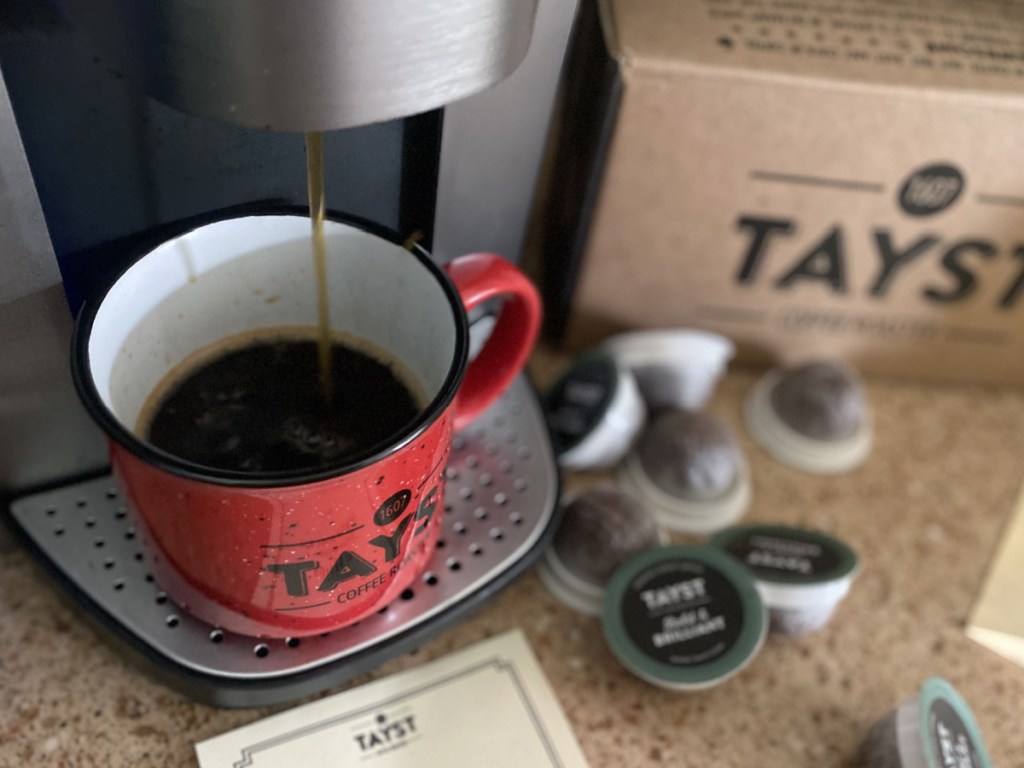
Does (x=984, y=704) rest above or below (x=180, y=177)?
below

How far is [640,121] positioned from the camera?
51 cm

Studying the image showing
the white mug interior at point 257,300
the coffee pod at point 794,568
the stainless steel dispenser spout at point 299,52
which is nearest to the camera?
the stainless steel dispenser spout at point 299,52

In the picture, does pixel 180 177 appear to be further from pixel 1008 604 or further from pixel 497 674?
pixel 1008 604

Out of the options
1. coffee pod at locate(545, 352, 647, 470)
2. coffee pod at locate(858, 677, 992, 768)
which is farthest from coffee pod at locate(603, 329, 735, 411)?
coffee pod at locate(858, 677, 992, 768)

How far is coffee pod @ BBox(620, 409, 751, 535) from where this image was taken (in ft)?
1.86

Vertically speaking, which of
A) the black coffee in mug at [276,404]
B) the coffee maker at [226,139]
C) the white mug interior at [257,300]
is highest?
the coffee maker at [226,139]

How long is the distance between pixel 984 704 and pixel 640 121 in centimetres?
35

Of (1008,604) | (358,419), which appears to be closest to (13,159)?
(358,419)

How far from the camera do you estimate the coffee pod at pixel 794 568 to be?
517 millimetres

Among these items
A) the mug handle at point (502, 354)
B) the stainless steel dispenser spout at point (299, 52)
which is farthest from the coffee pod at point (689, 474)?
the stainless steel dispenser spout at point (299, 52)

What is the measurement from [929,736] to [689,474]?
18 centimetres

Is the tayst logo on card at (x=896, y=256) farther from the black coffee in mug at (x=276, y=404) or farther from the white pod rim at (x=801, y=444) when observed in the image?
the black coffee in mug at (x=276, y=404)

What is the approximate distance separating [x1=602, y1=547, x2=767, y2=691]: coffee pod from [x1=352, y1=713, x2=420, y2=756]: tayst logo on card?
0.35ft

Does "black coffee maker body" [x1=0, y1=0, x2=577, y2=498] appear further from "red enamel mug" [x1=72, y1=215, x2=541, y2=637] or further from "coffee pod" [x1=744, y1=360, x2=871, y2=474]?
"coffee pod" [x1=744, y1=360, x2=871, y2=474]
